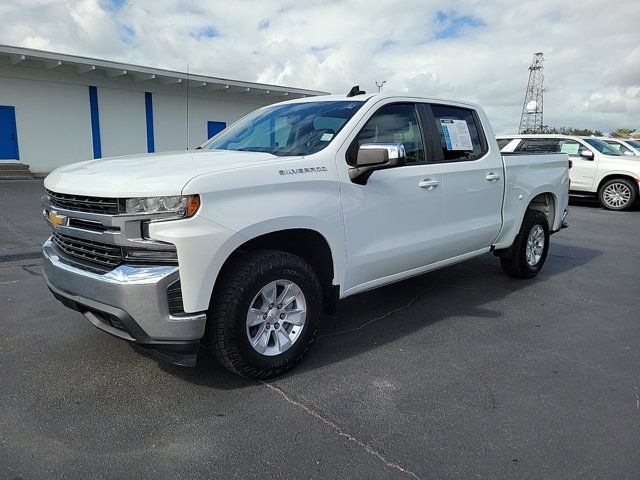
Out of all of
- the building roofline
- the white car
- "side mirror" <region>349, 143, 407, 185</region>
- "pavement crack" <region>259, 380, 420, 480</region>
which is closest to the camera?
"pavement crack" <region>259, 380, 420, 480</region>

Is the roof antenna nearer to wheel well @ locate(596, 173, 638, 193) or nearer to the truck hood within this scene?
the truck hood

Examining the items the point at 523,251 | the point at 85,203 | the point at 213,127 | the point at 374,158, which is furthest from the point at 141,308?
the point at 213,127

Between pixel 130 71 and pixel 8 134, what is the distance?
4644mm

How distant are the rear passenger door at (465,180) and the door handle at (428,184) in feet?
0.47

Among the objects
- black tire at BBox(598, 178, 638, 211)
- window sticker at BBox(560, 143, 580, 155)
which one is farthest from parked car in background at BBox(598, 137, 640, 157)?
window sticker at BBox(560, 143, 580, 155)

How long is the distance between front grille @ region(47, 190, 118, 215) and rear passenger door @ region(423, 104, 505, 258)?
276 cm

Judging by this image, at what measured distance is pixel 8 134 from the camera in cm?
1705

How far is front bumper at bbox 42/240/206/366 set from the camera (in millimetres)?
2766

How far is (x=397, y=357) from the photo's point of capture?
379 centimetres

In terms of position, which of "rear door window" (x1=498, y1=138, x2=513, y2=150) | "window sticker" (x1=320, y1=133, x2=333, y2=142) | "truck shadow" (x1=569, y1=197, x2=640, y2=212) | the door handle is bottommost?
"truck shadow" (x1=569, y1=197, x2=640, y2=212)

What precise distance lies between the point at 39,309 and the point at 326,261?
9.41ft

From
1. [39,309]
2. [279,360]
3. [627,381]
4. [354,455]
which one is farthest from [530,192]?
[39,309]

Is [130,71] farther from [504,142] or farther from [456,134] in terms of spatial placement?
[456,134]

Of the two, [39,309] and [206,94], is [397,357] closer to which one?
[39,309]
